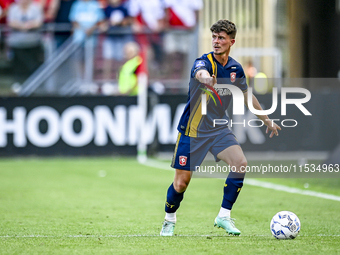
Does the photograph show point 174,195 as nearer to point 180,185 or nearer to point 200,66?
point 180,185

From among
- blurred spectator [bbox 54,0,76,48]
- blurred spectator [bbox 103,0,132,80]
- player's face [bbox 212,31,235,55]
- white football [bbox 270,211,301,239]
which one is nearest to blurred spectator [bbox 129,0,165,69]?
blurred spectator [bbox 103,0,132,80]

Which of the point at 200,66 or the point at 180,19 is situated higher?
the point at 180,19

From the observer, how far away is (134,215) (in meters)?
7.26

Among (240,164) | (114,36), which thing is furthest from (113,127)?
(240,164)

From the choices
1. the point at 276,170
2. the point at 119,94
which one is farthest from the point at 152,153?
the point at 276,170

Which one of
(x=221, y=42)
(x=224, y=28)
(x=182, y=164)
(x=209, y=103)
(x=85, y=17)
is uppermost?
(x=85, y=17)

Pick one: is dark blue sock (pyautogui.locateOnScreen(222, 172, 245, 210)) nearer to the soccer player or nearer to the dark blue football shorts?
the soccer player

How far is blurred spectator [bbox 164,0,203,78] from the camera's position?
666 inches

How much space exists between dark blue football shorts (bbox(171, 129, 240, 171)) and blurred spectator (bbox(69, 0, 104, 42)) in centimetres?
1108

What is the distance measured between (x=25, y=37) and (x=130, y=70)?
3.15 meters

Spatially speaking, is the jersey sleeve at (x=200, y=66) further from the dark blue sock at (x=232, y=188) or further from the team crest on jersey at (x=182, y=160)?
the dark blue sock at (x=232, y=188)

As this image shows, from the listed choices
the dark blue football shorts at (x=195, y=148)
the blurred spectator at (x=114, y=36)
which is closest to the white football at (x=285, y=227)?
the dark blue football shorts at (x=195, y=148)

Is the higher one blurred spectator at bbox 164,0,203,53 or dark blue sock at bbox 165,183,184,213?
blurred spectator at bbox 164,0,203,53

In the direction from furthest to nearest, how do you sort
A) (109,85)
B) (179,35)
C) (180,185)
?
(179,35), (109,85), (180,185)
